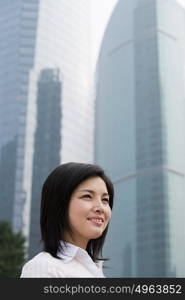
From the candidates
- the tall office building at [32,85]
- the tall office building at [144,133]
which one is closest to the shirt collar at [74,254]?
the tall office building at [144,133]

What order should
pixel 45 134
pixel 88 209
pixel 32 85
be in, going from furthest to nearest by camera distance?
pixel 32 85
pixel 45 134
pixel 88 209

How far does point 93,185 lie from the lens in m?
1.64

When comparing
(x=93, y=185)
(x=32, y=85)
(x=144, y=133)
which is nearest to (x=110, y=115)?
(x=144, y=133)

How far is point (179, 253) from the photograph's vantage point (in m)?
92.4

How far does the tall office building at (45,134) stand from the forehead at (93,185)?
96.9 metres

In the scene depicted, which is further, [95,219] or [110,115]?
[110,115]

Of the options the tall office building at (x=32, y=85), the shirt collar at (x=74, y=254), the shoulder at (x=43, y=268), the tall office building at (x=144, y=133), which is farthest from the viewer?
the tall office building at (x=32, y=85)

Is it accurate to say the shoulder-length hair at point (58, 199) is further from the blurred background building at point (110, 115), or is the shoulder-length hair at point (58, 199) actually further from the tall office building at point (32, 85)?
the tall office building at point (32, 85)

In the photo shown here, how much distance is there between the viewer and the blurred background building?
96062 millimetres

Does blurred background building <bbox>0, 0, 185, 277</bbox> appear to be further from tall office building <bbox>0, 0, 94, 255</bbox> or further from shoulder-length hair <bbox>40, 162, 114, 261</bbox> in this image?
shoulder-length hair <bbox>40, 162, 114, 261</bbox>

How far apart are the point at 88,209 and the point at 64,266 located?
20cm

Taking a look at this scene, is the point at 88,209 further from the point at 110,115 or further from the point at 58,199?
the point at 110,115

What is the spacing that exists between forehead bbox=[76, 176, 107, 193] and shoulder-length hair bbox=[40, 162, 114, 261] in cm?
1

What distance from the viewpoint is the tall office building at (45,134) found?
333ft
